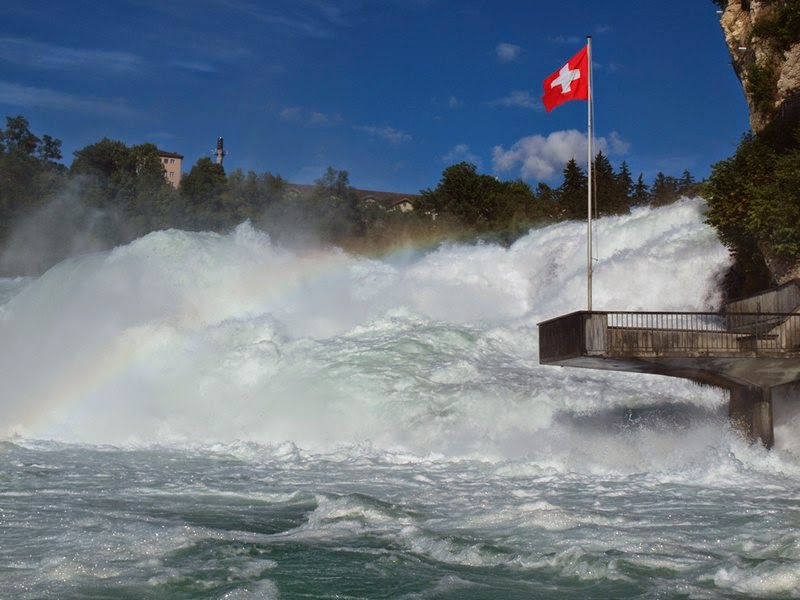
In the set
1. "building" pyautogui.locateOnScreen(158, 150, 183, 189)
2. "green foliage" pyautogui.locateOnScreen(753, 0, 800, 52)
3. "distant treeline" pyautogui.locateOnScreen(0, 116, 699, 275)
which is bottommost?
"green foliage" pyautogui.locateOnScreen(753, 0, 800, 52)

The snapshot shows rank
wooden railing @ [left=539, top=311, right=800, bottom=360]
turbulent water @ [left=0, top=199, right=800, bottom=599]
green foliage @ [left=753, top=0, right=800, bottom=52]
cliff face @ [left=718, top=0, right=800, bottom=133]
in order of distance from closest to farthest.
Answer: turbulent water @ [left=0, top=199, right=800, bottom=599]
wooden railing @ [left=539, top=311, right=800, bottom=360]
green foliage @ [left=753, top=0, right=800, bottom=52]
cliff face @ [left=718, top=0, right=800, bottom=133]

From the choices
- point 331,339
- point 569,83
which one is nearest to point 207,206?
point 331,339

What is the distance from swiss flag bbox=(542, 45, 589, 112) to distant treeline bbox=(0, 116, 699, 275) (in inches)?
2044

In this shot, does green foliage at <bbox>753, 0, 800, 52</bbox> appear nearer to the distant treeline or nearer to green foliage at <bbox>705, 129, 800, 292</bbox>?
green foliage at <bbox>705, 129, 800, 292</bbox>

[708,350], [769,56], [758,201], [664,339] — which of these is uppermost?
[769,56]

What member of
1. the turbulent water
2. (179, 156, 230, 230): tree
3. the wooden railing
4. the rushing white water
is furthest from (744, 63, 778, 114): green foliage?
(179, 156, 230, 230): tree

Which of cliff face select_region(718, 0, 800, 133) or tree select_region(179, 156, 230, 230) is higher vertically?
tree select_region(179, 156, 230, 230)

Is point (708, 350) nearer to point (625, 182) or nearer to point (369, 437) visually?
point (369, 437)

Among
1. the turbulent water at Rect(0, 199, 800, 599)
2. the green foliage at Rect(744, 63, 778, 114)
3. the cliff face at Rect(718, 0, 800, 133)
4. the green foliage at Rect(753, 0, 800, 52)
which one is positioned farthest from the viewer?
the green foliage at Rect(744, 63, 778, 114)

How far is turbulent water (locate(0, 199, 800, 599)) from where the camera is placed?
1091cm

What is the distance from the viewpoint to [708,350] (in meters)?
17.5

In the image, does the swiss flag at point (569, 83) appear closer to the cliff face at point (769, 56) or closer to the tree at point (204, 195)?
the cliff face at point (769, 56)

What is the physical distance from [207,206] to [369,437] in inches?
2185

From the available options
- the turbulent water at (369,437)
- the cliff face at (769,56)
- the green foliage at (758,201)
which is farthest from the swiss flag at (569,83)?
the cliff face at (769,56)
